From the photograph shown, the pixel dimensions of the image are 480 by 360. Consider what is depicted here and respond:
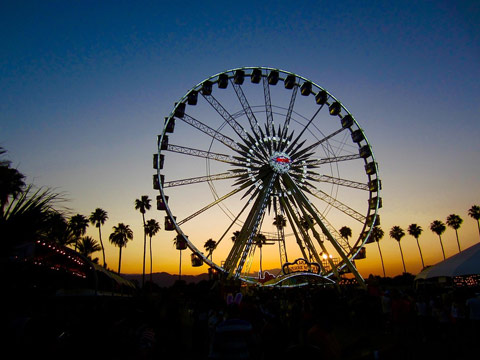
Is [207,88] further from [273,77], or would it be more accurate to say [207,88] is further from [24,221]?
[24,221]

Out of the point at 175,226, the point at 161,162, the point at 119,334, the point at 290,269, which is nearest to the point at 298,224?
the point at 290,269

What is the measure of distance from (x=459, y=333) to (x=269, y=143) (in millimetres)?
18777

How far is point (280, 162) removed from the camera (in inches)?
1032

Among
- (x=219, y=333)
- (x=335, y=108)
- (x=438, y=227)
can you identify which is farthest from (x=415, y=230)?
(x=219, y=333)

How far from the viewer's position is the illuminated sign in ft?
88.3

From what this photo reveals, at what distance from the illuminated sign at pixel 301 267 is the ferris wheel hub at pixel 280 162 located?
8.34 metres

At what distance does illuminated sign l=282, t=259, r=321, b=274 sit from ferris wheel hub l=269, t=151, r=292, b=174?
834 centimetres

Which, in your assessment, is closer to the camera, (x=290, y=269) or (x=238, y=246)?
(x=238, y=246)

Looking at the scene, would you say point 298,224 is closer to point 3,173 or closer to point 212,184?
point 212,184

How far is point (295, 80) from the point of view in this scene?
2892cm

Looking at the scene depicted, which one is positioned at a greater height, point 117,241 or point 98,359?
point 117,241

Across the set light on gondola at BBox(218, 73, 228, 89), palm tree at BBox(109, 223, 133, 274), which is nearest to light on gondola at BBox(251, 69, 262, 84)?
light on gondola at BBox(218, 73, 228, 89)

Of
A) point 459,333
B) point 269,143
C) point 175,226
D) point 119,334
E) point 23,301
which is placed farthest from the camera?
point 269,143

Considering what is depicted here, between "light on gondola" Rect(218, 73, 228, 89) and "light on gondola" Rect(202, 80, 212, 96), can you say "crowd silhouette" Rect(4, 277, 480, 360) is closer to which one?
"light on gondola" Rect(202, 80, 212, 96)
